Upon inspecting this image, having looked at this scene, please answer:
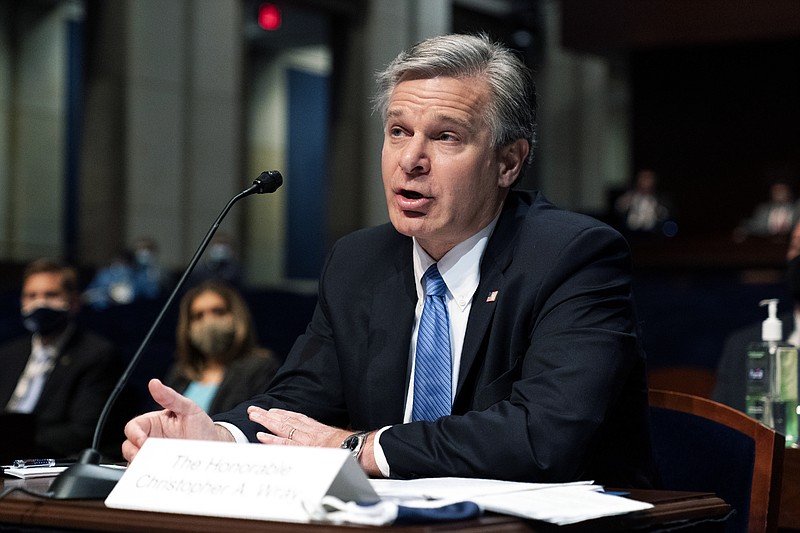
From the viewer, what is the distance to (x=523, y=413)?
72.7 inches

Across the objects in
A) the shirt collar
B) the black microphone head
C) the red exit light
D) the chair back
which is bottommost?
the chair back

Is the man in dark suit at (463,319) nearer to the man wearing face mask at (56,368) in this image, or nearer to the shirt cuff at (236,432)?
the shirt cuff at (236,432)

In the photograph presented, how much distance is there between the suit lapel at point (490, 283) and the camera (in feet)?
6.95

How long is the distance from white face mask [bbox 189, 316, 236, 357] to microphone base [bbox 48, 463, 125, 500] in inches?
144

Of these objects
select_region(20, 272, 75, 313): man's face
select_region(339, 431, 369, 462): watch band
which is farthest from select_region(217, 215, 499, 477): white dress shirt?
select_region(20, 272, 75, 313): man's face

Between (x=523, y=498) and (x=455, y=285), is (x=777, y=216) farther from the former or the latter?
(x=523, y=498)

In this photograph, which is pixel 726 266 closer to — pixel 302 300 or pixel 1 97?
pixel 302 300

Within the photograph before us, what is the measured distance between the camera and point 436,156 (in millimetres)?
2225

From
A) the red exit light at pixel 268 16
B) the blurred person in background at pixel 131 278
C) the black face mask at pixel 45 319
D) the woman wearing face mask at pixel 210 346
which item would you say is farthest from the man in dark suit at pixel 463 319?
Result: the red exit light at pixel 268 16

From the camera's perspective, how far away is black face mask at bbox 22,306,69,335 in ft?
17.3

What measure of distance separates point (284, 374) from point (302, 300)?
20.9 ft

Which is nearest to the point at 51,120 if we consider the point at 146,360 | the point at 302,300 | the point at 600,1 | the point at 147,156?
the point at 147,156

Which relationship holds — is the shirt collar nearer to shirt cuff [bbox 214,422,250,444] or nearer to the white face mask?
shirt cuff [bbox 214,422,250,444]

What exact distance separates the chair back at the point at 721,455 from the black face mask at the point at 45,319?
12.0 ft
